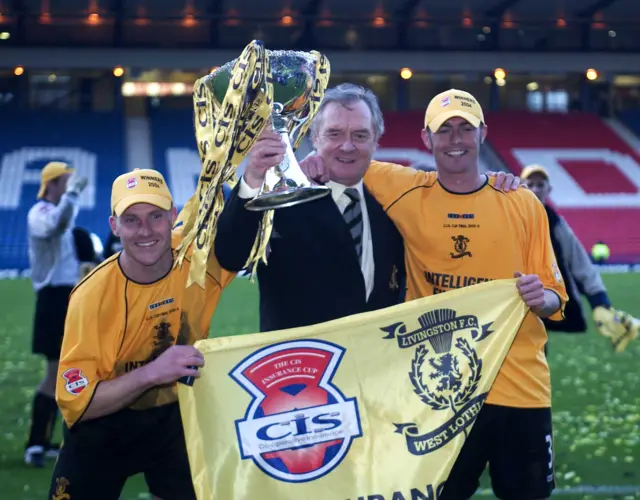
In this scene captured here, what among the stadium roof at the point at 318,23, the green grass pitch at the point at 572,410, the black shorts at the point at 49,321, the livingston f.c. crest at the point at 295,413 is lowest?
the green grass pitch at the point at 572,410

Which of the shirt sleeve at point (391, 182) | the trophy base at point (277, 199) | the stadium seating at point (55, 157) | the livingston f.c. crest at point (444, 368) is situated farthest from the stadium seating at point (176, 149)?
the trophy base at point (277, 199)

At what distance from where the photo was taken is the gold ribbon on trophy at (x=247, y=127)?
10.1 feet

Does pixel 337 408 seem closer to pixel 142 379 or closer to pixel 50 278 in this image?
pixel 142 379

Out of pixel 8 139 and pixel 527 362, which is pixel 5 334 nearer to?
pixel 527 362

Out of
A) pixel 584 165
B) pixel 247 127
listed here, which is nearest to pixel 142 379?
pixel 247 127

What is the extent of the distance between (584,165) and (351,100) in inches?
1083

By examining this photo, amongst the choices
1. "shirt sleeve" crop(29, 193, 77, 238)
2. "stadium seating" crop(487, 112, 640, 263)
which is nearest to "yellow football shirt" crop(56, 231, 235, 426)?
"shirt sleeve" crop(29, 193, 77, 238)

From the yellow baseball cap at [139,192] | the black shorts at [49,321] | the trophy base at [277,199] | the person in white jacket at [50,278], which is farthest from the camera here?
the black shorts at [49,321]

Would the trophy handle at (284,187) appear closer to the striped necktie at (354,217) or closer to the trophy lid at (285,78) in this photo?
the trophy lid at (285,78)

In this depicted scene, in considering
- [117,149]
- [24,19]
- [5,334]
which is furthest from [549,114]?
[5,334]

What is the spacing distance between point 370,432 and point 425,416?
204mm

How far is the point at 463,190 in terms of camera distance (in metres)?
3.98

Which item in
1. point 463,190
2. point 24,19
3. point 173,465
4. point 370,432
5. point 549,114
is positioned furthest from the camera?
point 549,114

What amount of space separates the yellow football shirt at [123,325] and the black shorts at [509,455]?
111 centimetres
